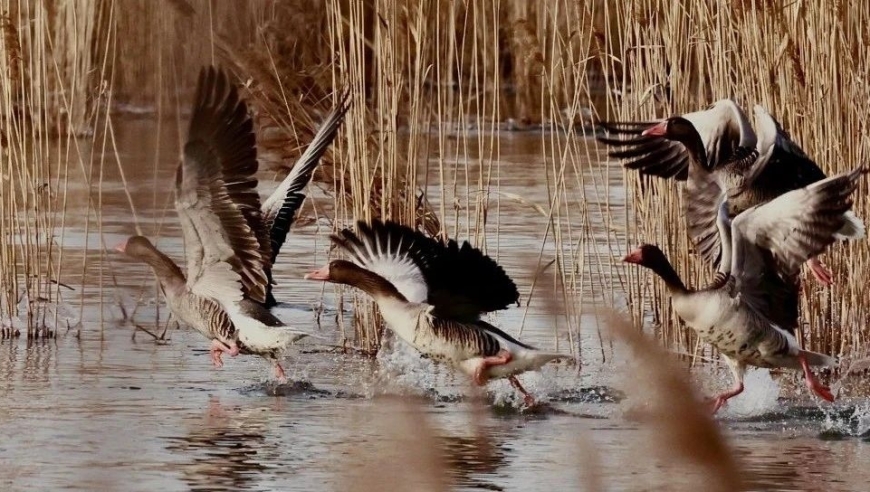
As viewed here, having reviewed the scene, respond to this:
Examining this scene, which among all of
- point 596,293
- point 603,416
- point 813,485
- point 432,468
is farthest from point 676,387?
point 596,293

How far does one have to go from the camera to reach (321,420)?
6.71 metres

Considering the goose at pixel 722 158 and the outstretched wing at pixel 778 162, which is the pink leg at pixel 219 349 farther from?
the outstretched wing at pixel 778 162

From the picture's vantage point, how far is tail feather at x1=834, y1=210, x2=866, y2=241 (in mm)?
6805

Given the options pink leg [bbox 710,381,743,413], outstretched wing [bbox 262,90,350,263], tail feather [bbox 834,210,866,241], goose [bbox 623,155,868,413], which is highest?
outstretched wing [bbox 262,90,350,263]

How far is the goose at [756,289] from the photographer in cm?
685

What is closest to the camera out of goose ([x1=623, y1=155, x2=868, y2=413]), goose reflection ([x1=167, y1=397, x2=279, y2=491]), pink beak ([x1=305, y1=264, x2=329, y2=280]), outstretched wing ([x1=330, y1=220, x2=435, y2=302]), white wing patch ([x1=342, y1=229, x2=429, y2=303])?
goose reflection ([x1=167, y1=397, x2=279, y2=491])

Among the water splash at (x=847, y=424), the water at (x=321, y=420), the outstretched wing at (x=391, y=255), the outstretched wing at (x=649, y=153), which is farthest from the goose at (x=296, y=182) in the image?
the water splash at (x=847, y=424)

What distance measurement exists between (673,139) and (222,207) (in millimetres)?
2390

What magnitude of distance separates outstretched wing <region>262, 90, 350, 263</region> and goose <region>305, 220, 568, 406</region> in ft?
2.49

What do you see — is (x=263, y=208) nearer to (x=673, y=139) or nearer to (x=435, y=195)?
(x=673, y=139)

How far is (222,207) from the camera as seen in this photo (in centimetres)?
729

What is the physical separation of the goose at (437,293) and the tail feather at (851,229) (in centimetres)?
148

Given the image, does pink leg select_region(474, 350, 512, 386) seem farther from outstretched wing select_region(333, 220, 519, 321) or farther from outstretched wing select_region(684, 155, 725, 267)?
outstretched wing select_region(684, 155, 725, 267)

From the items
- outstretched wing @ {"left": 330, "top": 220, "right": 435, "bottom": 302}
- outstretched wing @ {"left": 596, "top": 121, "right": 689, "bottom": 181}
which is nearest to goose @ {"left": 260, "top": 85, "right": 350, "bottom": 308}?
outstretched wing @ {"left": 330, "top": 220, "right": 435, "bottom": 302}
